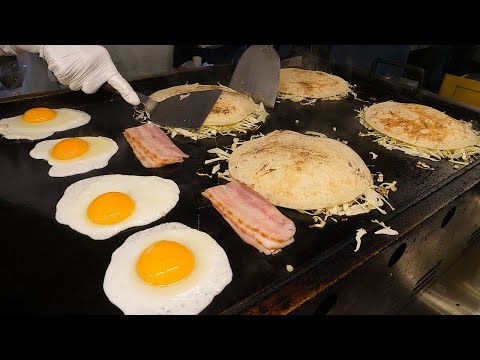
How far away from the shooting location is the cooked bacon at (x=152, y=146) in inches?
125

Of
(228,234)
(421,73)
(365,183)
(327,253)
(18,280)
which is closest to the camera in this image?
(18,280)

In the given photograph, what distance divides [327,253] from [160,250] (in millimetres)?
1062

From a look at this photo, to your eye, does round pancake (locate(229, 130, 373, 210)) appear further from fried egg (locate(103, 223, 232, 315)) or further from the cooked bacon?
fried egg (locate(103, 223, 232, 315))

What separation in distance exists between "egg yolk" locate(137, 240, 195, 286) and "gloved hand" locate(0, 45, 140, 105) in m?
2.35

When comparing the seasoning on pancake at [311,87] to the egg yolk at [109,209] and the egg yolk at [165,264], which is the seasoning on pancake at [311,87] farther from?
the egg yolk at [165,264]

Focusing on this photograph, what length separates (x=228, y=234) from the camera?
2.50 metres

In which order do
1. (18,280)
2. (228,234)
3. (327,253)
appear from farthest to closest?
(228,234)
(327,253)
(18,280)

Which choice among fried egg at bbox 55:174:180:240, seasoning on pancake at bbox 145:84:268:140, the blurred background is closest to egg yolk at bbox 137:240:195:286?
fried egg at bbox 55:174:180:240

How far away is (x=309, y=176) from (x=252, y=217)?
715mm

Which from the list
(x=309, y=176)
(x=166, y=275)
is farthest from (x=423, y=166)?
(x=166, y=275)

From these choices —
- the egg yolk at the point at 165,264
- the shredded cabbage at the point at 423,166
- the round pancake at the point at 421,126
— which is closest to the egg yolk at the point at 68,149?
the egg yolk at the point at 165,264

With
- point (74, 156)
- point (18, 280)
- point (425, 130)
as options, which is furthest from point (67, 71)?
point (425, 130)

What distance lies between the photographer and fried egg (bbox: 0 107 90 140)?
3.52 meters

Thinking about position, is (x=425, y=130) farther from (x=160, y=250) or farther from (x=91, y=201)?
(x=91, y=201)
